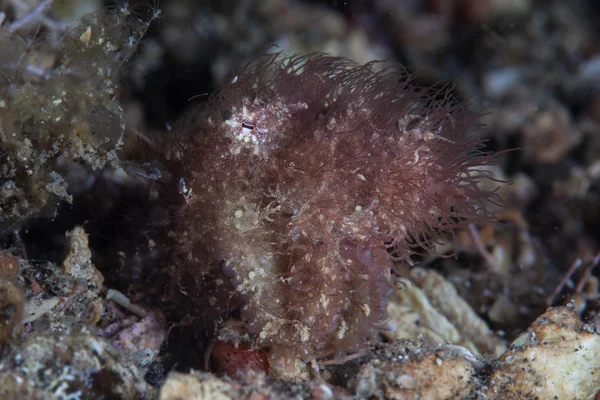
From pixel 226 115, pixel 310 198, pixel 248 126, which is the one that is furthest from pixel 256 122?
pixel 310 198

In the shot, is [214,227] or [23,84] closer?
[23,84]

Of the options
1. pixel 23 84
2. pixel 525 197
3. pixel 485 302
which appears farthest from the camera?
pixel 525 197

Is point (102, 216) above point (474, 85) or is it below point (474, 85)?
below

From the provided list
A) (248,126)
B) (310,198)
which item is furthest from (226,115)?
(310,198)

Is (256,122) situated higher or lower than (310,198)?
higher

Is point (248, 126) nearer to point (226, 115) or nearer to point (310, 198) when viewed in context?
point (226, 115)

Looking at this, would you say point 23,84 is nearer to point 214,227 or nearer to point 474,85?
point 214,227

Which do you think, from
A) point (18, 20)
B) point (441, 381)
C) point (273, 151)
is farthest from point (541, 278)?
point (18, 20)

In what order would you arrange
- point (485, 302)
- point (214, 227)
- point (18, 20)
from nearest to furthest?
point (214, 227)
point (18, 20)
point (485, 302)
